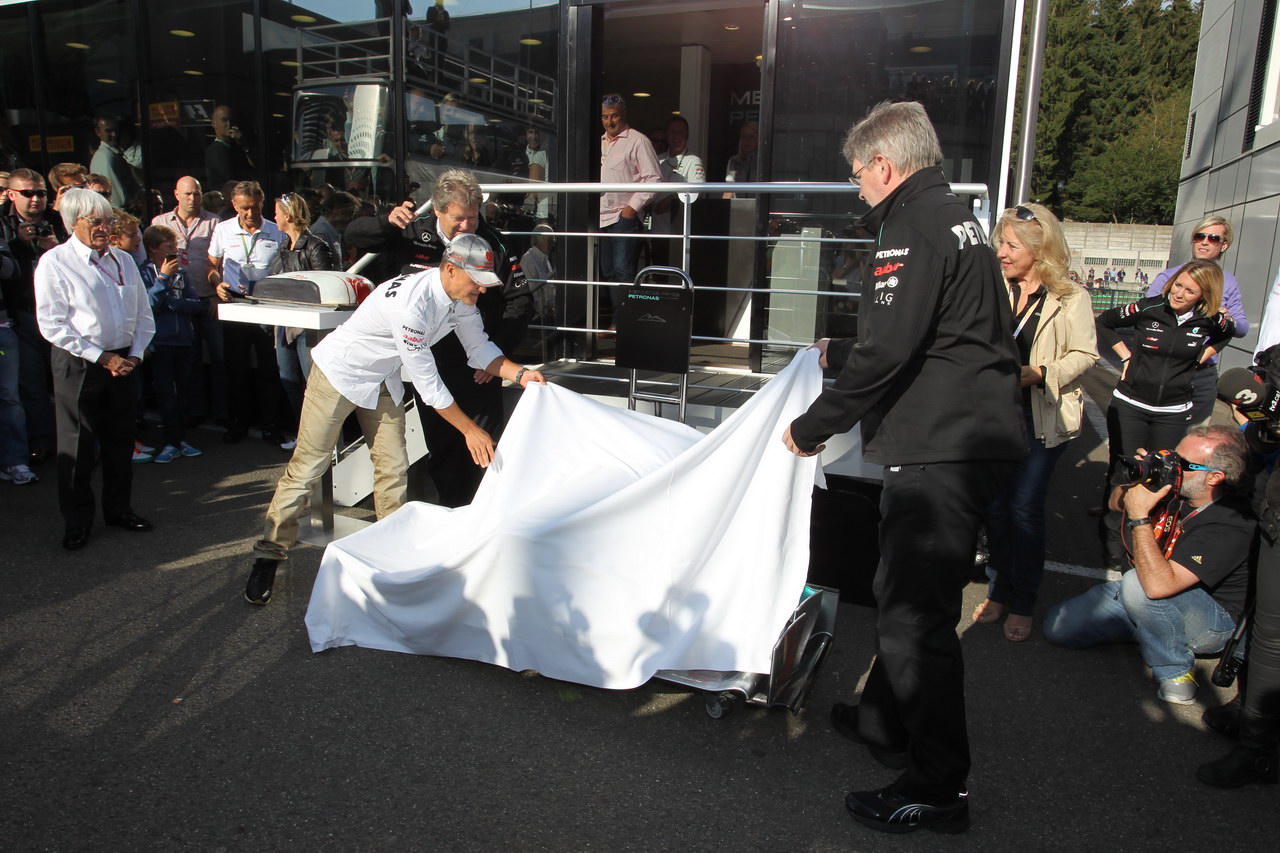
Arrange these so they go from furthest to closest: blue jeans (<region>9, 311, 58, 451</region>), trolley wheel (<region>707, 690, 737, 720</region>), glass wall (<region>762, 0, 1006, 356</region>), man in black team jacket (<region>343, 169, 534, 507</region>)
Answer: blue jeans (<region>9, 311, 58, 451</region>) < glass wall (<region>762, 0, 1006, 356</region>) < man in black team jacket (<region>343, 169, 534, 507</region>) < trolley wheel (<region>707, 690, 737, 720</region>)

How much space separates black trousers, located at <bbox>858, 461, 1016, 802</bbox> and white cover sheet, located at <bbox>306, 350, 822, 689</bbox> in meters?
0.65

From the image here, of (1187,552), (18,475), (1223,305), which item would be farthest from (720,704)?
(18,475)

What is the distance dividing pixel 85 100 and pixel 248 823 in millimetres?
8828

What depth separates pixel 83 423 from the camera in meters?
5.11

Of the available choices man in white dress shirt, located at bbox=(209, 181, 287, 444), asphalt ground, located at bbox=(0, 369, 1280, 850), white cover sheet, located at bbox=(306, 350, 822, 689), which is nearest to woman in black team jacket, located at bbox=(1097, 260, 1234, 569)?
asphalt ground, located at bbox=(0, 369, 1280, 850)

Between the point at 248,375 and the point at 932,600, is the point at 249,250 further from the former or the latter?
the point at 932,600

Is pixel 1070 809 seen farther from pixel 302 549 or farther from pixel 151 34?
pixel 151 34

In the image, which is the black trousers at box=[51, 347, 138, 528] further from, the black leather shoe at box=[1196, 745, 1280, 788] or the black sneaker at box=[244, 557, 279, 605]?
the black leather shoe at box=[1196, 745, 1280, 788]

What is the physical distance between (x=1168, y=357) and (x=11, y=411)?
25.3 ft

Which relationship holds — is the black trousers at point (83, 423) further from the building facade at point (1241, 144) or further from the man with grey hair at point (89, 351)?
the building facade at point (1241, 144)

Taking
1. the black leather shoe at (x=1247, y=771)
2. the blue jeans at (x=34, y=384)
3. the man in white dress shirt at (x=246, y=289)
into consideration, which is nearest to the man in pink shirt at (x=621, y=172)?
the man in white dress shirt at (x=246, y=289)

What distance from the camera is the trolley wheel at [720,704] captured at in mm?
3406

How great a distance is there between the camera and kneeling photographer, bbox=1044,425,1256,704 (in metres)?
3.64

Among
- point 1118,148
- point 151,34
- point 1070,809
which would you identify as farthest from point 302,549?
point 1118,148
